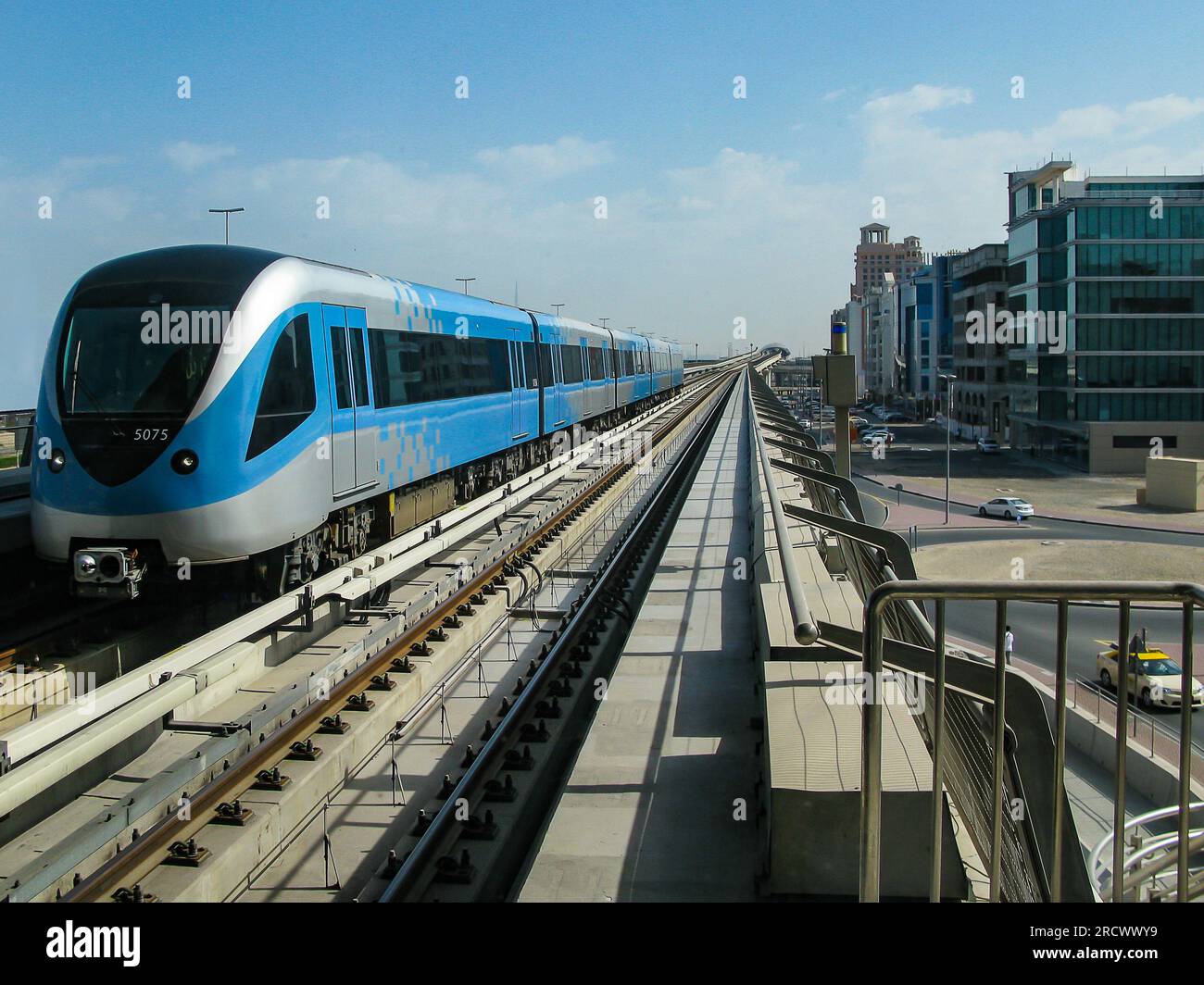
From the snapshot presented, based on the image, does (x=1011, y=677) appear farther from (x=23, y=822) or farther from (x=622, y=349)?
(x=622, y=349)

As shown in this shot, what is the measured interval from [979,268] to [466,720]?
6824cm

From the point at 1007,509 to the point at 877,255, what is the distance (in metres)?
180

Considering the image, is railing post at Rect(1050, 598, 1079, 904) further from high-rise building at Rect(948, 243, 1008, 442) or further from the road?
high-rise building at Rect(948, 243, 1008, 442)

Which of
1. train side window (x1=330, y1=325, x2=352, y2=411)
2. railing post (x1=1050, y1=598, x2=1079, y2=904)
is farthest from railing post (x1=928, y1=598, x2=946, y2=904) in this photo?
train side window (x1=330, y1=325, x2=352, y2=411)

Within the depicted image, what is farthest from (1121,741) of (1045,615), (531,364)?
(1045,615)

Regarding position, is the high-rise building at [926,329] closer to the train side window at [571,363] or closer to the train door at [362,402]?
the train side window at [571,363]

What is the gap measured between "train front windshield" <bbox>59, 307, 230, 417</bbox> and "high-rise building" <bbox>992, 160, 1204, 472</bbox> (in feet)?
88.4

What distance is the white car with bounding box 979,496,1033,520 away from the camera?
1005 inches

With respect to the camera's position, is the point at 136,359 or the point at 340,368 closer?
the point at 136,359

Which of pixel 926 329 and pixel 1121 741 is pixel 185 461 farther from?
pixel 926 329

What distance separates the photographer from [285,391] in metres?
8.54

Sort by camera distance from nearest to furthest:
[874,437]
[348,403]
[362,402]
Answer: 1. [348,403]
2. [362,402]
3. [874,437]

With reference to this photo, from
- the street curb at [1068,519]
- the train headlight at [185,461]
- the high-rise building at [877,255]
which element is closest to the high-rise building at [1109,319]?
the street curb at [1068,519]

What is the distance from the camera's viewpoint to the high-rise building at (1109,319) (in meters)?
31.4
